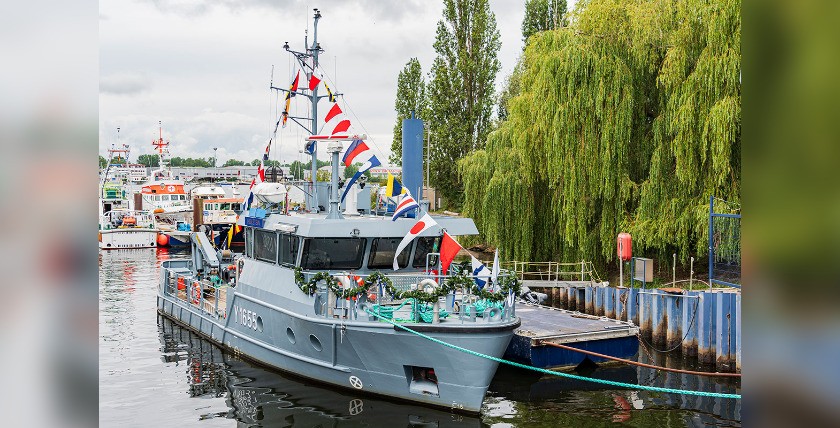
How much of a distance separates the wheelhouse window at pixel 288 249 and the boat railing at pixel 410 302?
0.85m

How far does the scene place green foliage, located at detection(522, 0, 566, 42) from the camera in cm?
4906

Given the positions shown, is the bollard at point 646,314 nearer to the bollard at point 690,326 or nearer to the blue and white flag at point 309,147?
the bollard at point 690,326

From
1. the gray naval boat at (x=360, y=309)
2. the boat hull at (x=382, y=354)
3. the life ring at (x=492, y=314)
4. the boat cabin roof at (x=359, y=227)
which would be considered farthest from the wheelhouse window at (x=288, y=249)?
the life ring at (x=492, y=314)

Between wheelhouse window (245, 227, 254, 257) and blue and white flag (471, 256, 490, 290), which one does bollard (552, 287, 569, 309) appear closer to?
blue and white flag (471, 256, 490, 290)

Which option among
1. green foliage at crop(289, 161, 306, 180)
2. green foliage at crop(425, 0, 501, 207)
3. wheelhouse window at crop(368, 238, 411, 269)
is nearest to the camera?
wheelhouse window at crop(368, 238, 411, 269)

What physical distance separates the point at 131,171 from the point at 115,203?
21.3m

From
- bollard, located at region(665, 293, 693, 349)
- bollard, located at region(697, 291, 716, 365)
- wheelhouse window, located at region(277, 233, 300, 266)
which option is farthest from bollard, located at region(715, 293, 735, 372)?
wheelhouse window, located at region(277, 233, 300, 266)

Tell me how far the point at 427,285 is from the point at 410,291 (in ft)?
2.23

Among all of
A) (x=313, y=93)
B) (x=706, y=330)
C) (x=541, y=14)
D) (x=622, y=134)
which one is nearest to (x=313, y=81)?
(x=313, y=93)

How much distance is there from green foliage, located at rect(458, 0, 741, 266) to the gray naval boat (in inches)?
279

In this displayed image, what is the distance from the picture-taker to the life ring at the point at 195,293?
23562 millimetres

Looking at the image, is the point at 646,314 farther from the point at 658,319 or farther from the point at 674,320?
the point at 674,320

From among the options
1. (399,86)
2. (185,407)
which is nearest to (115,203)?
(399,86)
